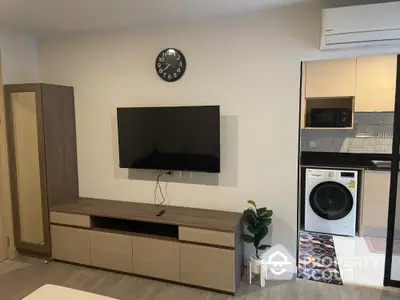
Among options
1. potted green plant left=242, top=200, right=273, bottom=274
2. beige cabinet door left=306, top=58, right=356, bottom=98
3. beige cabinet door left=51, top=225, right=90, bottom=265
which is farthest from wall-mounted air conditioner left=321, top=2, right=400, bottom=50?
beige cabinet door left=51, top=225, right=90, bottom=265

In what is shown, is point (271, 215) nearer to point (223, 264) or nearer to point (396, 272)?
point (223, 264)

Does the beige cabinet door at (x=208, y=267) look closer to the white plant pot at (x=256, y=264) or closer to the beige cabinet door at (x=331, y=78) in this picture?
the white plant pot at (x=256, y=264)

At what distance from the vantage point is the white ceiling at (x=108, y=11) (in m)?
2.55

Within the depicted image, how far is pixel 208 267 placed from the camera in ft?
9.05

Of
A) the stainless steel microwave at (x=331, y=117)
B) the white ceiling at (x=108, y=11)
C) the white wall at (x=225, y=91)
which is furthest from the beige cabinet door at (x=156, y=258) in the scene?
the stainless steel microwave at (x=331, y=117)

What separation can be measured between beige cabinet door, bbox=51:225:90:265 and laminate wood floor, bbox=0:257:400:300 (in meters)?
0.12

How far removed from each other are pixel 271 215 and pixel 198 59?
158cm

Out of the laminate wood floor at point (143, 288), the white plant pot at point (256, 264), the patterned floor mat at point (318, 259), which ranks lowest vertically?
the laminate wood floor at point (143, 288)

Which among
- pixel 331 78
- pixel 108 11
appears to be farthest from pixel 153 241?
pixel 331 78

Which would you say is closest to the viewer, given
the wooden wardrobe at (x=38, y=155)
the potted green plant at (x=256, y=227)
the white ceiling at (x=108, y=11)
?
the white ceiling at (x=108, y=11)

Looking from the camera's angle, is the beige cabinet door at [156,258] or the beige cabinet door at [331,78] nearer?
the beige cabinet door at [156,258]

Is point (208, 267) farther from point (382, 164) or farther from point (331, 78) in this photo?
point (331, 78)

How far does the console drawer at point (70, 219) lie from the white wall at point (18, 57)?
147cm

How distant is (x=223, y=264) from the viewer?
270 cm
